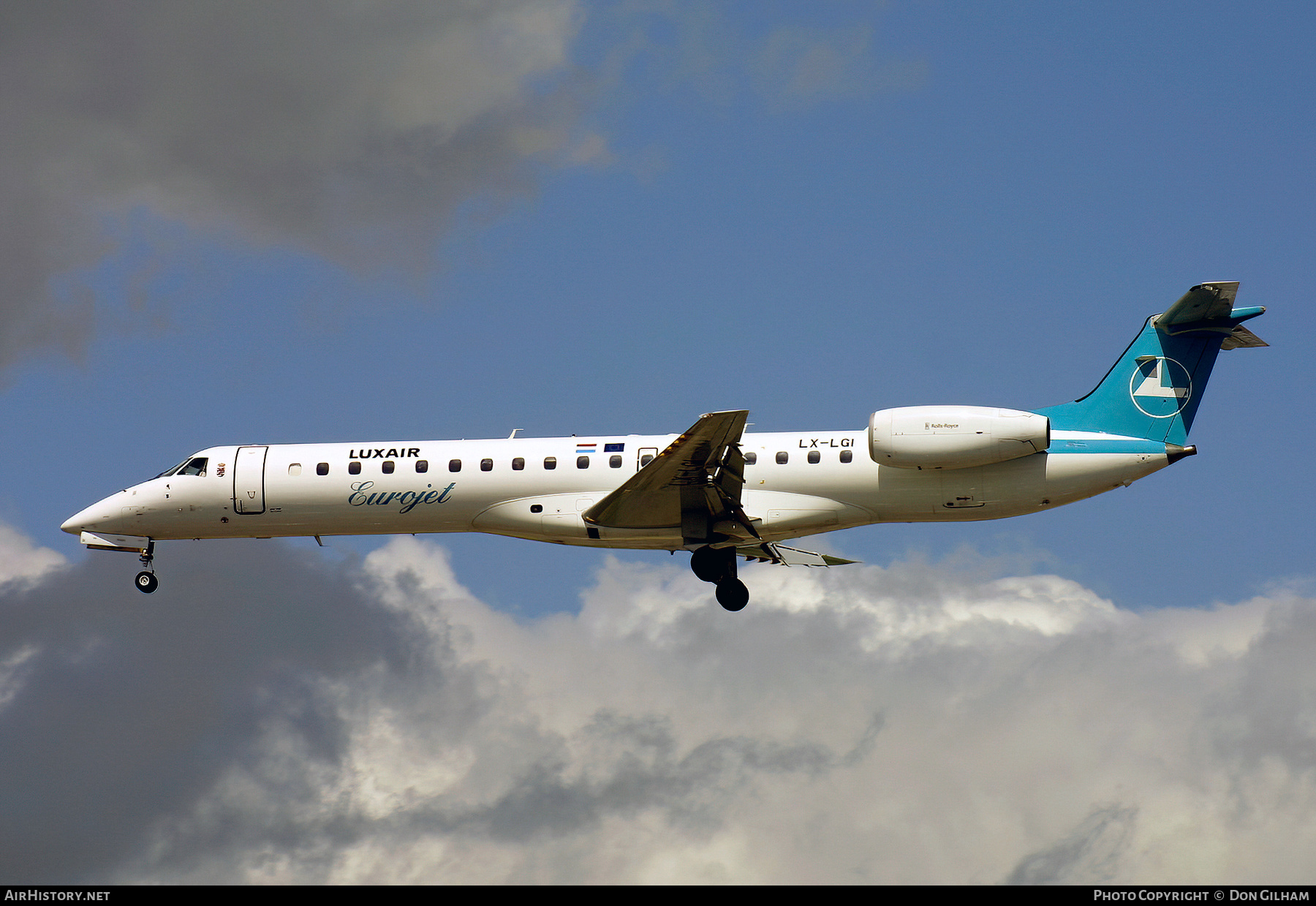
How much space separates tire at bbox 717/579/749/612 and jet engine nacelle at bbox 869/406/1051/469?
178 inches

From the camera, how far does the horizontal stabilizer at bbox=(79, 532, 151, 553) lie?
3044cm

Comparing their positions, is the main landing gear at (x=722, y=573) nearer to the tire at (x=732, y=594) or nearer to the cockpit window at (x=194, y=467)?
the tire at (x=732, y=594)

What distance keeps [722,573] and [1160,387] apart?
9.52 meters

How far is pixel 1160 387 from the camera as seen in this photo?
28.2 metres

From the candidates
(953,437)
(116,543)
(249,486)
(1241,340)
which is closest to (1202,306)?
(1241,340)

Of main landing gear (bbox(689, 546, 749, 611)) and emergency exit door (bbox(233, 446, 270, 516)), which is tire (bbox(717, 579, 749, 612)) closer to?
main landing gear (bbox(689, 546, 749, 611))

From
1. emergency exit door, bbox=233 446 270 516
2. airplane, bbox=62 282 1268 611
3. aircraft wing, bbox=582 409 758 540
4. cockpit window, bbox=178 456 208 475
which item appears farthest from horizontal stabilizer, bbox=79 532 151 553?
aircraft wing, bbox=582 409 758 540

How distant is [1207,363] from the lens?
92.6ft

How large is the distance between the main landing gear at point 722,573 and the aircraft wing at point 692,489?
89cm

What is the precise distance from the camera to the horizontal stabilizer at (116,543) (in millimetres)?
30438

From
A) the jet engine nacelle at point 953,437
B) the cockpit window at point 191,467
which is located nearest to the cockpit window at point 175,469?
the cockpit window at point 191,467

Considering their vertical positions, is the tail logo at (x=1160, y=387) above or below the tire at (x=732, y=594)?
above
